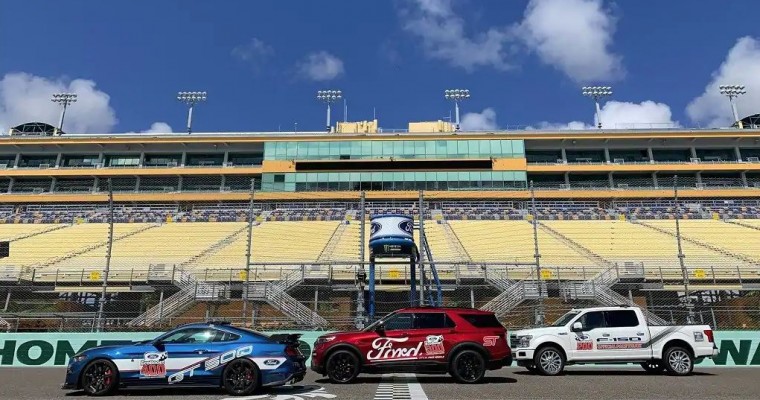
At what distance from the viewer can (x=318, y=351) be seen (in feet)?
34.6

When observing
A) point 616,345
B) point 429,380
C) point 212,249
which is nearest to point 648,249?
point 616,345

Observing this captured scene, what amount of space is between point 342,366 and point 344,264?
5.48 m

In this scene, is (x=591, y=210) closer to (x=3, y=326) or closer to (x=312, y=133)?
(x=312, y=133)

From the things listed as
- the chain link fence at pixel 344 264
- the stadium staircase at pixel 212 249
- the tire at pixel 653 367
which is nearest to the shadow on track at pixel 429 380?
the chain link fence at pixel 344 264

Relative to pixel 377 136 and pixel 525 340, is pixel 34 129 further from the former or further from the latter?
pixel 525 340

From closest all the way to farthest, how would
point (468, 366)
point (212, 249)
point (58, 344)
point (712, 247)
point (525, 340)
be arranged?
point (468, 366)
point (525, 340)
point (58, 344)
point (712, 247)
point (212, 249)

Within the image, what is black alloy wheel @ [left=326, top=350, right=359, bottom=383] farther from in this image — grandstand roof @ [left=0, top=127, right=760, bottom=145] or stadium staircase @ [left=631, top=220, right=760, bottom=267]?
grandstand roof @ [left=0, top=127, right=760, bottom=145]

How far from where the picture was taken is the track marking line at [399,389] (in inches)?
324

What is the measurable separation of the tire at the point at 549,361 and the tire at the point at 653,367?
211 centimetres

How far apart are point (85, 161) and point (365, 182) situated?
29.6 meters

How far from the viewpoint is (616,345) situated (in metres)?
11.9

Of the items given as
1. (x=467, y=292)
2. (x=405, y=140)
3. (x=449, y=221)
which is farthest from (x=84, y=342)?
(x=405, y=140)

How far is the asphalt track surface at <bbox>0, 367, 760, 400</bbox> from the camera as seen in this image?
8.46 meters

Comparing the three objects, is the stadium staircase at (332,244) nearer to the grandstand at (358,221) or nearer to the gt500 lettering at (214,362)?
the grandstand at (358,221)
